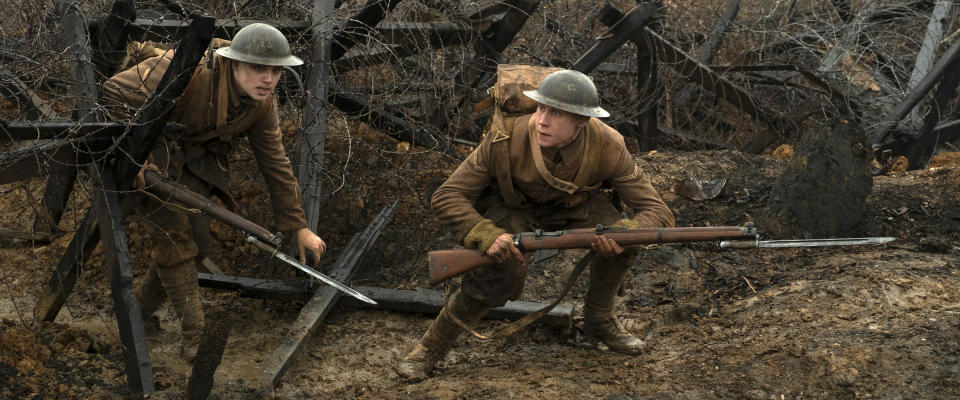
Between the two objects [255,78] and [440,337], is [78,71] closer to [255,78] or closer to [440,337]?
[255,78]

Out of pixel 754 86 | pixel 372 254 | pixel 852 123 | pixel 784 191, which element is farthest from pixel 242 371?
pixel 754 86

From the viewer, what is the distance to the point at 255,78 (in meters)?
4.43

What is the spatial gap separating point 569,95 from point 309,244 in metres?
1.74

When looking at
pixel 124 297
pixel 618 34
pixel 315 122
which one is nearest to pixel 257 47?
pixel 315 122

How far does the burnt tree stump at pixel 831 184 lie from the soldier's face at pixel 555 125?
244 centimetres

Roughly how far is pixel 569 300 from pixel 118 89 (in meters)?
3.01

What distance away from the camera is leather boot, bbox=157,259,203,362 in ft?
16.2

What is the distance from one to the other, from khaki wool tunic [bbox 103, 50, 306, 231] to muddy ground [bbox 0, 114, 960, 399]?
0.57 m

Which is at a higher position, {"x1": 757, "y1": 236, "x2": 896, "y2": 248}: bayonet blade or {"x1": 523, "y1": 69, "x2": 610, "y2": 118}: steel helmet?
{"x1": 523, "y1": 69, "x2": 610, "y2": 118}: steel helmet

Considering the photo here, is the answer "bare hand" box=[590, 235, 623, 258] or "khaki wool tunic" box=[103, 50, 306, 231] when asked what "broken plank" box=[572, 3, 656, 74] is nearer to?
"khaki wool tunic" box=[103, 50, 306, 231]

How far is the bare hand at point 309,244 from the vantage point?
4.74 meters

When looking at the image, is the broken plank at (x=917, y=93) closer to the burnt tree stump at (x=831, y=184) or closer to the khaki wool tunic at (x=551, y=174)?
the burnt tree stump at (x=831, y=184)

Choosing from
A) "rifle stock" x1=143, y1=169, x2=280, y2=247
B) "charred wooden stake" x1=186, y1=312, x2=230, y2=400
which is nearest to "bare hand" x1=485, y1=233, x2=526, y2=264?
"rifle stock" x1=143, y1=169, x2=280, y2=247

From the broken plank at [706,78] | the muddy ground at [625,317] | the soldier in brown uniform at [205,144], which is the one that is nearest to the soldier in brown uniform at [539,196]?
the muddy ground at [625,317]
